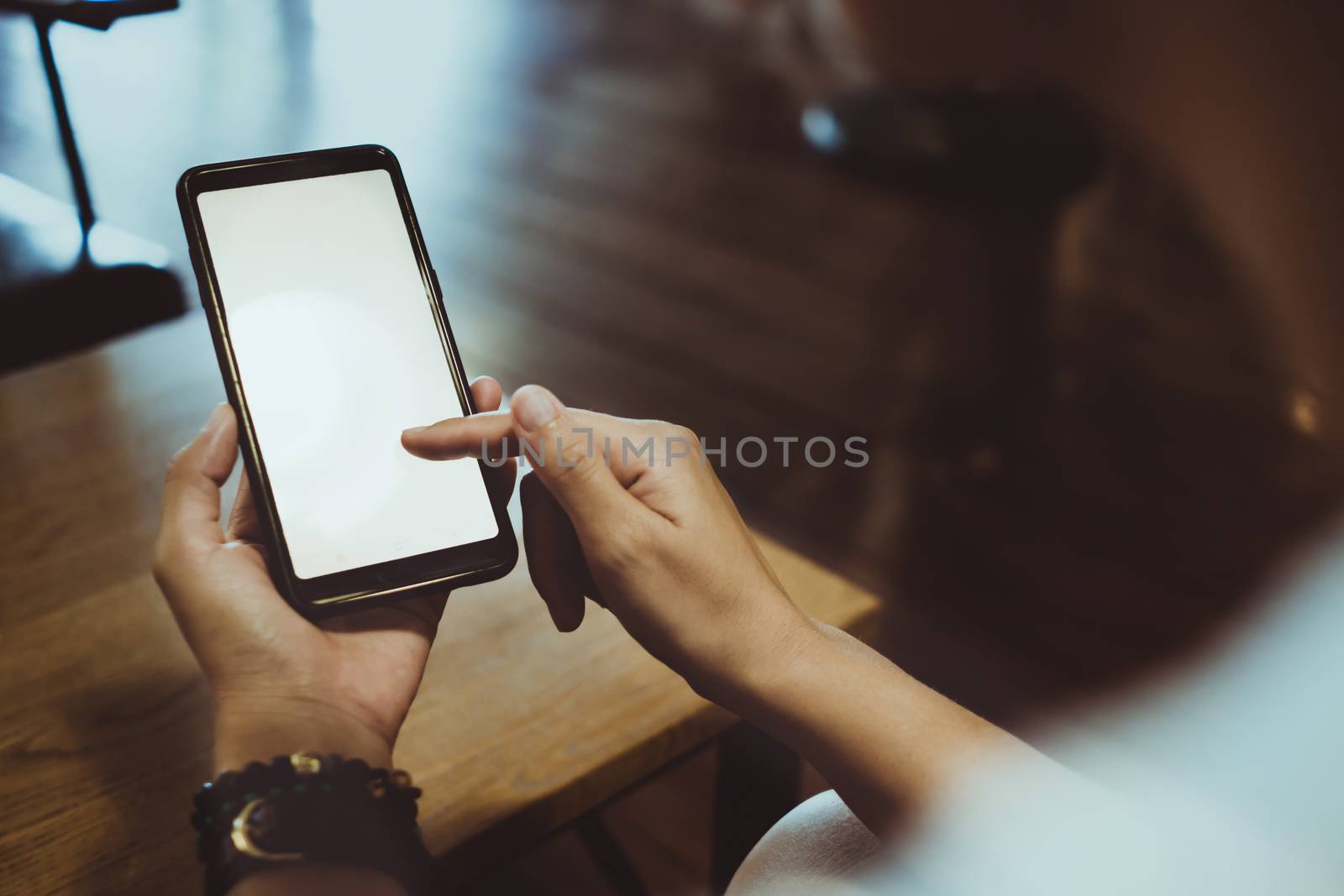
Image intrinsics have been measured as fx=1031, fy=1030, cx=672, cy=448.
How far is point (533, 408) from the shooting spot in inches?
16.8

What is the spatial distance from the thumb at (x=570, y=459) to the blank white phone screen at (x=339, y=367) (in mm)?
82

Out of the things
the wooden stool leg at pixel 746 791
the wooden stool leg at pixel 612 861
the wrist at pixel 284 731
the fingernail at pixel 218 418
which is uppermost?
the fingernail at pixel 218 418

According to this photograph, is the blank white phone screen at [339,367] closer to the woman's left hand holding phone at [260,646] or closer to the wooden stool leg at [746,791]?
the woman's left hand holding phone at [260,646]

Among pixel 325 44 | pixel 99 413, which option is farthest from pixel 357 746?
pixel 325 44

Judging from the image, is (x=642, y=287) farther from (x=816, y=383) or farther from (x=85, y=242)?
(x=85, y=242)

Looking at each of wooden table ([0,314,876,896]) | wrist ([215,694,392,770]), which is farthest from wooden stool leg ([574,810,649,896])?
wrist ([215,694,392,770])

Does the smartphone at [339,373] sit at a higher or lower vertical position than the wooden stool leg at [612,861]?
higher

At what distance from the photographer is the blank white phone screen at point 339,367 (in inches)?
18.7

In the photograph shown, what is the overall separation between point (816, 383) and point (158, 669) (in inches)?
44.2

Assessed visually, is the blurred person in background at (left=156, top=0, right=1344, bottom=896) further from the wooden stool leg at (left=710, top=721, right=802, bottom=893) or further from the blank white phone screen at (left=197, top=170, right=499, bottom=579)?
the wooden stool leg at (left=710, top=721, right=802, bottom=893)

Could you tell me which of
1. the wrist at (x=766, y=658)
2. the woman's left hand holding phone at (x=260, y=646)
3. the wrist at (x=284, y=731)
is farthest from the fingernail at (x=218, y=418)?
the wrist at (x=766, y=658)

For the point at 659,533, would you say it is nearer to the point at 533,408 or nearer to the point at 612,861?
the point at 533,408

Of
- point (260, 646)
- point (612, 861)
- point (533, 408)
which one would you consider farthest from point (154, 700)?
point (612, 861)

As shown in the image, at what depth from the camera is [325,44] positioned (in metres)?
1.82
